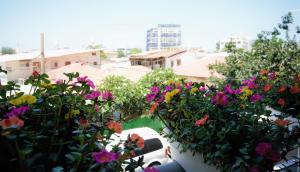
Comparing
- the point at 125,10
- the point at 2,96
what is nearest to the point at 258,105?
the point at 2,96

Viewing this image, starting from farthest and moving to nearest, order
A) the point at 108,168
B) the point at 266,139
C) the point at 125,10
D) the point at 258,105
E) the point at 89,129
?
the point at 125,10
the point at 258,105
the point at 266,139
the point at 89,129
the point at 108,168

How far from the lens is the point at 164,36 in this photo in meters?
57.8

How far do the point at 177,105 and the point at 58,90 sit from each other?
21.8 inches

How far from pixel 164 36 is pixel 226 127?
5817 cm

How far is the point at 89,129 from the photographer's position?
715mm

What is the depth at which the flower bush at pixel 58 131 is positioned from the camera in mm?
545

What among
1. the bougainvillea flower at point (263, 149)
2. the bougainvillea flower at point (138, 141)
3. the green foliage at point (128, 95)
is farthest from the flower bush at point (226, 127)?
the green foliage at point (128, 95)

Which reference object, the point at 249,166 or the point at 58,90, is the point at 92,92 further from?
the point at 249,166

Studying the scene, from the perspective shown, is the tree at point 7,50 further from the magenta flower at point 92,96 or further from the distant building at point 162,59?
the magenta flower at point 92,96

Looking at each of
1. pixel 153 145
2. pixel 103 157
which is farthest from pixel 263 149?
pixel 153 145

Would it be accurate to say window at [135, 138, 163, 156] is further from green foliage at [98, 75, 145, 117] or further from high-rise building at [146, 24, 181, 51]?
high-rise building at [146, 24, 181, 51]

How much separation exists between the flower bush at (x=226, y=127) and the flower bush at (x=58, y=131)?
0.36 metres

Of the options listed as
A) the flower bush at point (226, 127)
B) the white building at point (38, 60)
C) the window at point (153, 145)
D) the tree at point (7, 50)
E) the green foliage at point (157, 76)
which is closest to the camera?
the flower bush at point (226, 127)

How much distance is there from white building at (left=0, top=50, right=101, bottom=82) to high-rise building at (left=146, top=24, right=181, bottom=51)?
42.0 m
